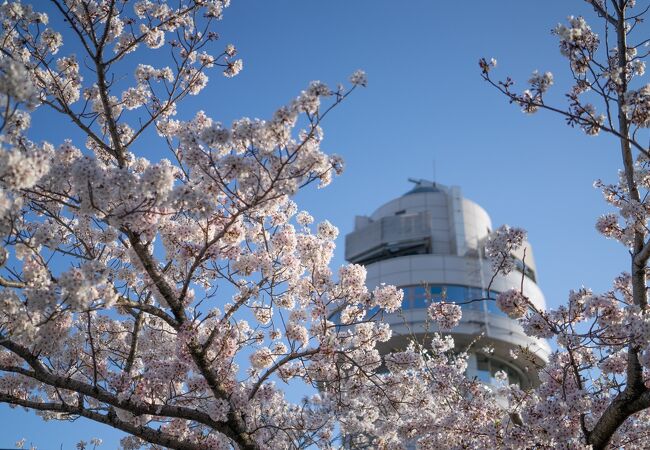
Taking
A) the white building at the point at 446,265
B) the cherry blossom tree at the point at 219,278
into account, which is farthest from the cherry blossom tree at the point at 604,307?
the white building at the point at 446,265

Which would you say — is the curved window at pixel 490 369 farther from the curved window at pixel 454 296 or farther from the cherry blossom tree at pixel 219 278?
the cherry blossom tree at pixel 219 278

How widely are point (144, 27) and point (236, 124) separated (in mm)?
3685

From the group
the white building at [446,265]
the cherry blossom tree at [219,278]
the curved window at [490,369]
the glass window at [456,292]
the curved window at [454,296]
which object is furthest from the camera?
the glass window at [456,292]

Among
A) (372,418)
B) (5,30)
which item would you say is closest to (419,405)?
(372,418)

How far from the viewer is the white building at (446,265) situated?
40594 millimetres

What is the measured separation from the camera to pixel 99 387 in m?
7.12

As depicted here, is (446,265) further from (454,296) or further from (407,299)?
(407,299)

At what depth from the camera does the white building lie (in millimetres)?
40594

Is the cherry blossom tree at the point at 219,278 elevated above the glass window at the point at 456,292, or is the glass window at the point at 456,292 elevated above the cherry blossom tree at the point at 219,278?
the glass window at the point at 456,292

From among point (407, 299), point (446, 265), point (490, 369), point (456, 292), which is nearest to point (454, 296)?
point (456, 292)

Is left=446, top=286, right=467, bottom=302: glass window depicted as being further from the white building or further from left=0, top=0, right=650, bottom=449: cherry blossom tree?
left=0, top=0, right=650, bottom=449: cherry blossom tree

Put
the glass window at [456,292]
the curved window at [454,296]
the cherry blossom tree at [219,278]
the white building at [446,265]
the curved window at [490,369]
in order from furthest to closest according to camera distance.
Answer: the glass window at [456,292], the curved window at [490,369], the curved window at [454,296], the white building at [446,265], the cherry blossom tree at [219,278]

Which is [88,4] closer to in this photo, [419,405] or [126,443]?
[126,443]

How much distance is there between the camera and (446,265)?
43156mm
